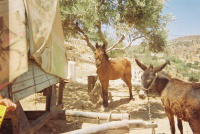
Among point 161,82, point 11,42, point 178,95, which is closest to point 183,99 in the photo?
point 178,95

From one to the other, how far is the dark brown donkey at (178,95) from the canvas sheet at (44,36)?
236cm

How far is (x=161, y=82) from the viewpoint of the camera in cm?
469

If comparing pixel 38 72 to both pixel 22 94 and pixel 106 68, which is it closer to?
pixel 22 94

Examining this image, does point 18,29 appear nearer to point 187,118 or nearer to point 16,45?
point 16,45

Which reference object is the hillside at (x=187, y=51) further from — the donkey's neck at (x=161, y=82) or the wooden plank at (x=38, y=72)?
the wooden plank at (x=38, y=72)

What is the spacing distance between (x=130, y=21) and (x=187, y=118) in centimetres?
519

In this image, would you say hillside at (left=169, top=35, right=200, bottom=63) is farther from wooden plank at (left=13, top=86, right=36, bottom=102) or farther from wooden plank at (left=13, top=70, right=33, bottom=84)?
wooden plank at (left=13, top=86, right=36, bottom=102)

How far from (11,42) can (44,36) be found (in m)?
1.08

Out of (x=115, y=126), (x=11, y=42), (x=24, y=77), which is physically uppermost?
(x=11, y=42)

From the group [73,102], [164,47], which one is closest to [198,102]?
[73,102]

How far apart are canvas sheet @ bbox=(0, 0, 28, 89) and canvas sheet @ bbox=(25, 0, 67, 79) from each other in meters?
0.33

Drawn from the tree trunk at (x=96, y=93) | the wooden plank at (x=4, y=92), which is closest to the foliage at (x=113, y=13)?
the tree trunk at (x=96, y=93)

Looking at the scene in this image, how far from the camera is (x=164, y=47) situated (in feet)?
34.9

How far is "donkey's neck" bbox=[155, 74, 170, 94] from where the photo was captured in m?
4.66
